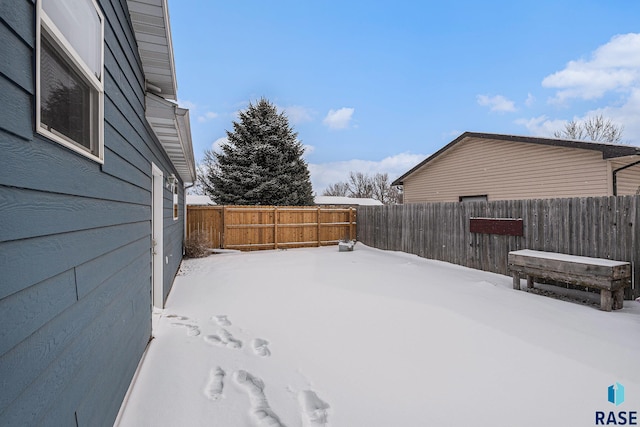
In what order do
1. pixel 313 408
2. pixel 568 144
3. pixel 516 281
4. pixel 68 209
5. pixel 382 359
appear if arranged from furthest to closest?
pixel 568 144, pixel 516 281, pixel 382 359, pixel 313 408, pixel 68 209

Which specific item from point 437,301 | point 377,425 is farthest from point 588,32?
point 377,425

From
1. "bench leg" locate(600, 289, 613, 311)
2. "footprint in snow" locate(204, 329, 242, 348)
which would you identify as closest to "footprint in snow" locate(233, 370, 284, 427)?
"footprint in snow" locate(204, 329, 242, 348)

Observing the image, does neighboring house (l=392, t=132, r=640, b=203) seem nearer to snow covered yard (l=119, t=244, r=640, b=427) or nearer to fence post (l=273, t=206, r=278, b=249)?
snow covered yard (l=119, t=244, r=640, b=427)

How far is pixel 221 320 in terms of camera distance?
3887mm

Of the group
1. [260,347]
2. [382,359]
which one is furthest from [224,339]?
[382,359]

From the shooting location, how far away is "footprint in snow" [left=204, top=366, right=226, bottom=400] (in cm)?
228

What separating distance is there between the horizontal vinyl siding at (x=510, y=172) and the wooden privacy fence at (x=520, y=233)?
10.1 feet

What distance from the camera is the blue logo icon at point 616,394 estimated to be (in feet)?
7.45

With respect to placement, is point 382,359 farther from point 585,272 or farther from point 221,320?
point 585,272

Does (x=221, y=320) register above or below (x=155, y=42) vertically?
below

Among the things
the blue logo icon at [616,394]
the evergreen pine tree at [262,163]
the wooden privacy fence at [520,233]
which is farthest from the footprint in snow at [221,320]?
the evergreen pine tree at [262,163]

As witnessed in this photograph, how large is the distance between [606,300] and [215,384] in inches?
202

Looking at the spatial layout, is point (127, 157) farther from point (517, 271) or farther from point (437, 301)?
point (517, 271)

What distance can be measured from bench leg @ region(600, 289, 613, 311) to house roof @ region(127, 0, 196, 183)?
19.5 ft
